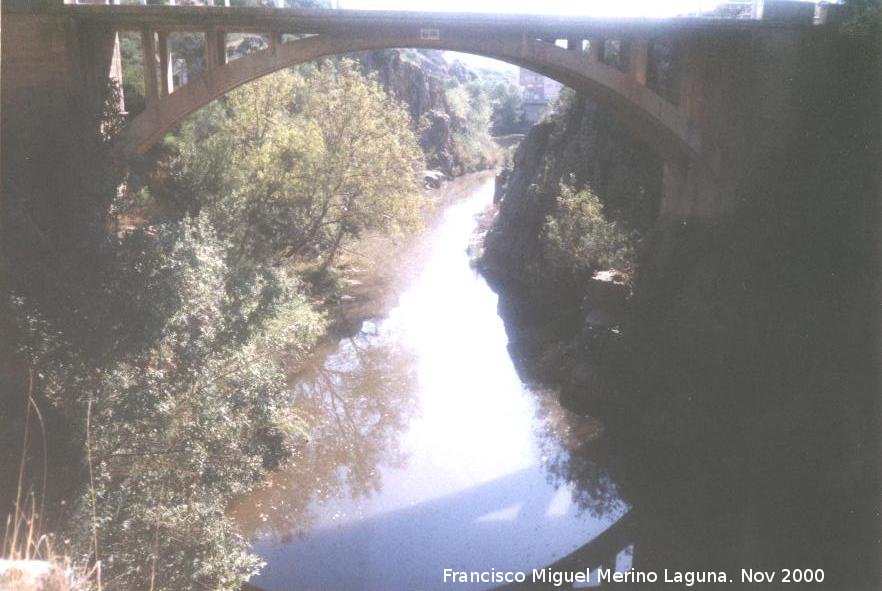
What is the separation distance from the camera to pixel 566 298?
1503 centimetres

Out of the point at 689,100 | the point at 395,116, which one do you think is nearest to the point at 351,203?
the point at 395,116

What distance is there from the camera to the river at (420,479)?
327 inches

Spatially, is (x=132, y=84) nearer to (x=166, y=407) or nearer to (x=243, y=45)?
(x=166, y=407)

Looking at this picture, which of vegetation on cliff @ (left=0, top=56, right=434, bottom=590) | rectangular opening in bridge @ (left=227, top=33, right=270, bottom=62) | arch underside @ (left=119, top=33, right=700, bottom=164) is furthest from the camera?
rectangular opening in bridge @ (left=227, top=33, right=270, bottom=62)

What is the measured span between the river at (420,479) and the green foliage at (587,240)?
7.86 ft

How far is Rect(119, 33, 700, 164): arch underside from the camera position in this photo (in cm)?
975

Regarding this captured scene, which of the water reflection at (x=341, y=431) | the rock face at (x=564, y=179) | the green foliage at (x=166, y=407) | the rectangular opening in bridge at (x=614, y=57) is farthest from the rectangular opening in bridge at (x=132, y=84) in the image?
the rectangular opening in bridge at (x=614, y=57)

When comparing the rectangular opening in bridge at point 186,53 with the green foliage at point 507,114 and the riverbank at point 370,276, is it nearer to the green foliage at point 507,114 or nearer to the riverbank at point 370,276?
the riverbank at point 370,276

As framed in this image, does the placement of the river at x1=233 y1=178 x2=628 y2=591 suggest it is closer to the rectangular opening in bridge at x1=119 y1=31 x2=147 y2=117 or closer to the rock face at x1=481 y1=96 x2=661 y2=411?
the rock face at x1=481 y1=96 x2=661 y2=411

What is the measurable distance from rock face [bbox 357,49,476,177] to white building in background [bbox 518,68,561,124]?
1581 cm

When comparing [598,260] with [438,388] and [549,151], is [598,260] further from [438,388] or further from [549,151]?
[549,151]

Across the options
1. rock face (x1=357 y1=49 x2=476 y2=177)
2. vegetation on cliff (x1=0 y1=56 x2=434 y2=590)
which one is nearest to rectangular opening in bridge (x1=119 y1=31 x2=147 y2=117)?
vegetation on cliff (x1=0 y1=56 x2=434 y2=590)

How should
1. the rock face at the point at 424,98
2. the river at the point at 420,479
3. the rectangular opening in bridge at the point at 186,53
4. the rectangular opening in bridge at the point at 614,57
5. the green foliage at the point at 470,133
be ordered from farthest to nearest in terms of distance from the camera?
1. the green foliage at the point at 470,133
2. the rock face at the point at 424,98
3. the rectangular opening in bridge at the point at 186,53
4. the rectangular opening in bridge at the point at 614,57
5. the river at the point at 420,479

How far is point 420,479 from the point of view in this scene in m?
10.0
